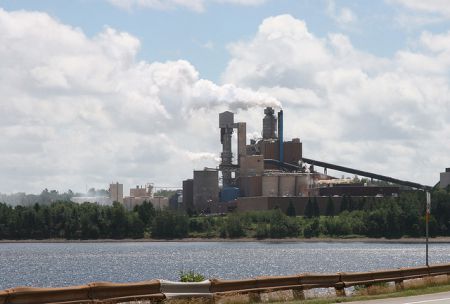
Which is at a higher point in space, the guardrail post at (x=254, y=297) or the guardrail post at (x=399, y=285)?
the guardrail post at (x=399, y=285)

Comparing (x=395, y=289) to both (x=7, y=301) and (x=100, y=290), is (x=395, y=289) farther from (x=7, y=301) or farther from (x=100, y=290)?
(x=7, y=301)

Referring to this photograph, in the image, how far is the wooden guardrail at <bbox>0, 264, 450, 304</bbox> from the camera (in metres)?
30.1

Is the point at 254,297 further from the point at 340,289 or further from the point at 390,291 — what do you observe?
the point at 390,291

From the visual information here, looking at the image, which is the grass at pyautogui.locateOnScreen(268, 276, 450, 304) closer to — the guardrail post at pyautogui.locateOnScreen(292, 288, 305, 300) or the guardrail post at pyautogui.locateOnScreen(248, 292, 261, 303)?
the guardrail post at pyautogui.locateOnScreen(292, 288, 305, 300)

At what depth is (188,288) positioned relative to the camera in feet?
116

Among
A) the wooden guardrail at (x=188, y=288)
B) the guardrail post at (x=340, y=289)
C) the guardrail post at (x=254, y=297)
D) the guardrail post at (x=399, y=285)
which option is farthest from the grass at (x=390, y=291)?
the guardrail post at (x=254, y=297)

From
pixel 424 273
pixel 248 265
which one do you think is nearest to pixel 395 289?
pixel 424 273

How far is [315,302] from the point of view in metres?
36.1

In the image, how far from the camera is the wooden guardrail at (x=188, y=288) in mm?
30144

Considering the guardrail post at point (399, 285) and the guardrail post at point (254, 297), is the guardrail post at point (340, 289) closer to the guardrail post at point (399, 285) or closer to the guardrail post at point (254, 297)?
the guardrail post at point (399, 285)

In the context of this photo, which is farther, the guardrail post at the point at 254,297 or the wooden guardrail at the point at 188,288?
the guardrail post at the point at 254,297

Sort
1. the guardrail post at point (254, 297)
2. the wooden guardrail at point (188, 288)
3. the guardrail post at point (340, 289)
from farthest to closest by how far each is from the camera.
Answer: the guardrail post at point (340, 289) < the guardrail post at point (254, 297) < the wooden guardrail at point (188, 288)

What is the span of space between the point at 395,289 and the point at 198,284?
1096 cm

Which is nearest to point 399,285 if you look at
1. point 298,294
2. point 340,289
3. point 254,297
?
point 340,289
